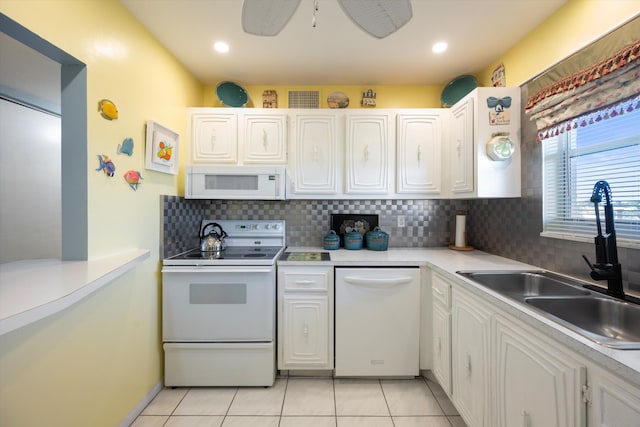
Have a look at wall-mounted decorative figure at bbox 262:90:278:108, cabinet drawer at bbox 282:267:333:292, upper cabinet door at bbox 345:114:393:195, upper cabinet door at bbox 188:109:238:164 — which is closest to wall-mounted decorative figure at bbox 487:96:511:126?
upper cabinet door at bbox 345:114:393:195

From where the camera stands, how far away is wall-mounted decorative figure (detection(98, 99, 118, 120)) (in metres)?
1.42

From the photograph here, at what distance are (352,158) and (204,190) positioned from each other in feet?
4.18

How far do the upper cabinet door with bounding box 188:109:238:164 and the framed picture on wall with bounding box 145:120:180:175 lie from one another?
21 centimetres

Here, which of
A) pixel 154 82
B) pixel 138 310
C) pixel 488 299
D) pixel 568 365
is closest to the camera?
pixel 568 365

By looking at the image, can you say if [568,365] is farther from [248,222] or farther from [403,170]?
[248,222]

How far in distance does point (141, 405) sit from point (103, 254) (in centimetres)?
104

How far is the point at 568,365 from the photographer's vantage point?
85 cm

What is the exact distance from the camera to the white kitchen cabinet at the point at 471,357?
128cm

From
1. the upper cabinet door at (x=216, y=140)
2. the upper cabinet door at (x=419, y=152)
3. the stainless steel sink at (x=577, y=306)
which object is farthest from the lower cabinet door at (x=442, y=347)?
the upper cabinet door at (x=216, y=140)

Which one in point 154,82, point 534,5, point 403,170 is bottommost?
point 403,170

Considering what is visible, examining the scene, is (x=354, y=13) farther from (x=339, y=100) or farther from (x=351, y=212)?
(x=351, y=212)

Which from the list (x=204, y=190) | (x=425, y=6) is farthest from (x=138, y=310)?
(x=425, y=6)

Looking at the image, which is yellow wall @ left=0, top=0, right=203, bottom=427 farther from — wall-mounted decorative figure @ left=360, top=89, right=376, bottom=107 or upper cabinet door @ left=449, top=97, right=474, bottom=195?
upper cabinet door @ left=449, top=97, right=474, bottom=195

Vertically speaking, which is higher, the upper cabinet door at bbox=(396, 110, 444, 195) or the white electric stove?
the upper cabinet door at bbox=(396, 110, 444, 195)
